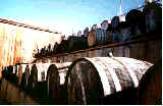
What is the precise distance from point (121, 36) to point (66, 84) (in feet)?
7.44

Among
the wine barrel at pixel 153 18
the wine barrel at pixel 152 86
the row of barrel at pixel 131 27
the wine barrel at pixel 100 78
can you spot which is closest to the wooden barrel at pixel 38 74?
the row of barrel at pixel 131 27

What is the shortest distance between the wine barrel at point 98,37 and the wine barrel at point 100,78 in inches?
112

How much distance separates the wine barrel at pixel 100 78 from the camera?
304 centimetres

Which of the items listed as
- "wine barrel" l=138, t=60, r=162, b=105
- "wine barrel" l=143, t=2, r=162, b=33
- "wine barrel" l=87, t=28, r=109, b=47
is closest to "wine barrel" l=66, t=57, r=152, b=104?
"wine barrel" l=138, t=60, r=162, b=105

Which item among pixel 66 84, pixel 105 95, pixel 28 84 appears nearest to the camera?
pixel 105 95

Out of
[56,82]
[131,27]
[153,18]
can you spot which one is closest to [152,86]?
[153,18]

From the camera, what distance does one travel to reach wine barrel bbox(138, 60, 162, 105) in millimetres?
2180

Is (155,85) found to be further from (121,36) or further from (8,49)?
(8,49)

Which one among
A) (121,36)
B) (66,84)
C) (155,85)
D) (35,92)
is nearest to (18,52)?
(35,92)

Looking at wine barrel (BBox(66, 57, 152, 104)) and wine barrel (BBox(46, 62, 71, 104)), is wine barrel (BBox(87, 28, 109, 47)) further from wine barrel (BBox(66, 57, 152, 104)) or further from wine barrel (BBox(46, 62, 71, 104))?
wine barrel (BBox(66, 57, 152, 104))

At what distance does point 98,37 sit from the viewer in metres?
6.98

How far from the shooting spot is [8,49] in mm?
13234

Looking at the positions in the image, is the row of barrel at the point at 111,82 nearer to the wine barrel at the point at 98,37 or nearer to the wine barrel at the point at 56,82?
the wine barrel at the point at 56,82

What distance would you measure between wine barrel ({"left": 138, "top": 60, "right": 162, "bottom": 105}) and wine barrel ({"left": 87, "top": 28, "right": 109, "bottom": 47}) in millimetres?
4319
